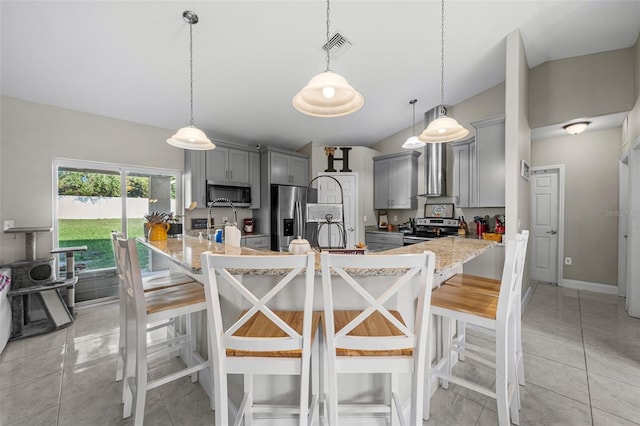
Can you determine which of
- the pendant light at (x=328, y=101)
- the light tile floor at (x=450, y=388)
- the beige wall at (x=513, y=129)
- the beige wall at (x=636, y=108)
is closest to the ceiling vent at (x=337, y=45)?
the pendant light at (x=328, y=101)

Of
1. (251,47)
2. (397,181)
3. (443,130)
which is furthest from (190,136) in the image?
(397,181)

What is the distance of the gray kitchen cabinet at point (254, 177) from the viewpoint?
14.8 ft

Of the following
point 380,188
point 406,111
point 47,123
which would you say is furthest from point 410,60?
point 47,123

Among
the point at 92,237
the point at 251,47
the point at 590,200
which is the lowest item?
the point at 92,237

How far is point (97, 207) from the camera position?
353cm

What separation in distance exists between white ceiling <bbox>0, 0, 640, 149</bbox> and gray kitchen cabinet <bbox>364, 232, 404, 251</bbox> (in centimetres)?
235

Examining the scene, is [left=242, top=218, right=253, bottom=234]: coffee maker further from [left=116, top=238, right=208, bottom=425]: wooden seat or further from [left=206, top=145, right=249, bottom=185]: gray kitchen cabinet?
[left=116, top=238, right=208, bottom=425]: wooden seat

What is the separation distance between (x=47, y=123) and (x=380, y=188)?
4.96 meters

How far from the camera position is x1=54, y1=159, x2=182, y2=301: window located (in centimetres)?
A: 330

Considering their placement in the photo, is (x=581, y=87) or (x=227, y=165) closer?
(x=581, y=87)

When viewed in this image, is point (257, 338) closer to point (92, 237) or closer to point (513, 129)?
point (513, 129)

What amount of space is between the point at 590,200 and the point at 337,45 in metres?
4.49

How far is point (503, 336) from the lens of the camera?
4.36 feet

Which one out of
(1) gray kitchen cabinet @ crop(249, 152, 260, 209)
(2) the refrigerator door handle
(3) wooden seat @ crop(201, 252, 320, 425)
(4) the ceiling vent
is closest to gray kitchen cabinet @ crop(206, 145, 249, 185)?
(1) gray kitchen cabinet @ crop(249, 152, 260, 209)
